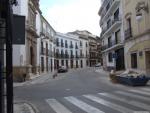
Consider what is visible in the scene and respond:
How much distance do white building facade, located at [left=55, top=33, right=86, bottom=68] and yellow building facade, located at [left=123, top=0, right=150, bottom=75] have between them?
4172cm

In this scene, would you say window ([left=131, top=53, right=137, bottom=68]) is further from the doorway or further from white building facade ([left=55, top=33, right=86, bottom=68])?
white building facade ([left=55, top=33, right=86, bottom=68])

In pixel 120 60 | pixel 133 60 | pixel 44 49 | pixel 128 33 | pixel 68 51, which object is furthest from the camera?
pixel 68 51

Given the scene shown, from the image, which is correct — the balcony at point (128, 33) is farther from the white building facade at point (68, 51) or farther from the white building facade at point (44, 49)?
the white building facade at point (68, 51)

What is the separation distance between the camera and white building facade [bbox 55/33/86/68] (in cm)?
7675

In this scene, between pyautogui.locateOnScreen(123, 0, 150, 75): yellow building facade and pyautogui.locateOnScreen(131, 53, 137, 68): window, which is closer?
pyautogui.locateOnScreen(123, 0, 150, 75): yellow building facade

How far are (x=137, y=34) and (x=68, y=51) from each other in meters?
56.5

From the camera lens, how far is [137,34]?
28562 millimetres

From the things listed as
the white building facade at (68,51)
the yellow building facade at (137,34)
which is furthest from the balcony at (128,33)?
the white building facade at (68,51)

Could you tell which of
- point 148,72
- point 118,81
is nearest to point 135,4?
point 148,72

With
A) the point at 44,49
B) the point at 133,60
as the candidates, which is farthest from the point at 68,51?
the point at 133,60

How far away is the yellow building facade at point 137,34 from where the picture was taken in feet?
85.2

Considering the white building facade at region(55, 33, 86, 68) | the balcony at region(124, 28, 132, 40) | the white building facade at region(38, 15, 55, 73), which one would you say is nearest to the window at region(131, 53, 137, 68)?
the balcony at region(124, 28, 132, 40)

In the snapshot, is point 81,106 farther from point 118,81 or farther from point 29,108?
point 118,81

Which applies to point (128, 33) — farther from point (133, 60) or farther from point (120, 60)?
point (120, 60)
